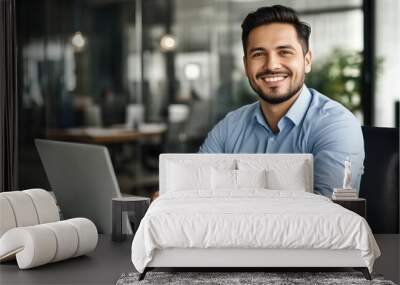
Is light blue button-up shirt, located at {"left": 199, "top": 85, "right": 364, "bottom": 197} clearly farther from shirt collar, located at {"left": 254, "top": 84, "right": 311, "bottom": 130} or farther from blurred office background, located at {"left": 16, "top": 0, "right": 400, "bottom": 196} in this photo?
blurred office background, located at {"left": 16, "top": 0, "right": 400, "bottom": 196}

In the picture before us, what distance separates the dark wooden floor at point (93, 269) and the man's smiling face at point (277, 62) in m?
1.84

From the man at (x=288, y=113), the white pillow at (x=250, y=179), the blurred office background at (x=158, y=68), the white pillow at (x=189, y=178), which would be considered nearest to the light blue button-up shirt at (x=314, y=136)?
the man at (x=288, y=113)

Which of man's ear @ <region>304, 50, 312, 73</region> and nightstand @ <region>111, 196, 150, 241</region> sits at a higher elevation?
man's ear @ <region>304, 50, 312, 73</region>

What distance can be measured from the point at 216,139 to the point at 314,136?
105cm

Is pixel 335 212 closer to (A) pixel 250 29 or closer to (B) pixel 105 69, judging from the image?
(A) pixel 250 29

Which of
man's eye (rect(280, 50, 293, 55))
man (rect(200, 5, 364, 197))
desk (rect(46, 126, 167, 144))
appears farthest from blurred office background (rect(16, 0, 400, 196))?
man's eye (rect(280, 50, 293, 55))

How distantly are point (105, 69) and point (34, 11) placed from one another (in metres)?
1.01

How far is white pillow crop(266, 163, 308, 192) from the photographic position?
Answer: 640 centimetres

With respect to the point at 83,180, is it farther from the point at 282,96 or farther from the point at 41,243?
the point at 282,96

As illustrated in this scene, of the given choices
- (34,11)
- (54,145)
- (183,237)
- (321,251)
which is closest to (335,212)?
(321,251)

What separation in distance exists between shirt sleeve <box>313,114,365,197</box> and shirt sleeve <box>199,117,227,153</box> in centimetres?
98

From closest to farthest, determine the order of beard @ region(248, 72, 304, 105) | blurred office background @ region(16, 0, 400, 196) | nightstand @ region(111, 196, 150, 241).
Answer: nightstand @ region(111, 196, 150, 241) → beard @ region(248, 72, 304, 105) → blurred office background @ region(16, 0, 400, 196)

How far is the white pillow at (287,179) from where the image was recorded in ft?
21.0

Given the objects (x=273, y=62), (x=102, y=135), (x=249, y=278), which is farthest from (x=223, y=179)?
(x=102, y=135)
